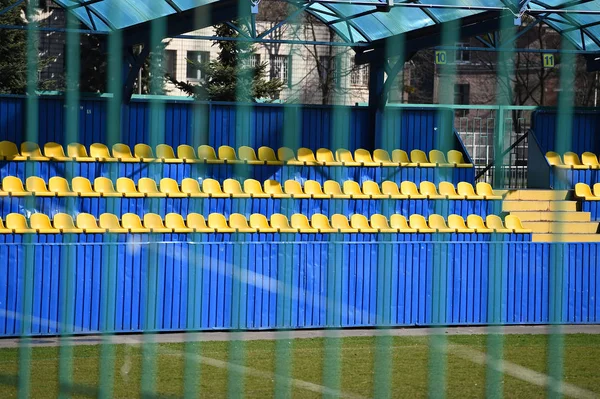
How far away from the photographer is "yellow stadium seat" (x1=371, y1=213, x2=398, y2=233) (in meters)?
13.5

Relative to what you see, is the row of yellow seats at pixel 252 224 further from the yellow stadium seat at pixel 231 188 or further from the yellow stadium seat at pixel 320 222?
the yellow stadium seat at pixel 231 188

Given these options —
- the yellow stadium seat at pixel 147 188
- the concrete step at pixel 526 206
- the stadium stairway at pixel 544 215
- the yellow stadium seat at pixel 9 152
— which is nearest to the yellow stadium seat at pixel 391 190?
the stadium stairway at pixel 544 215

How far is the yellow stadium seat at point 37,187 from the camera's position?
13047mm

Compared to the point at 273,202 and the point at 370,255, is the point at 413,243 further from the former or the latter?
the point at 273,202

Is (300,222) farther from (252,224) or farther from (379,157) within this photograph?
(379,157)

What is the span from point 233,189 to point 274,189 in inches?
24.1

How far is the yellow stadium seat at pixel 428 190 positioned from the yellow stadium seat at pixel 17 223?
6.09m

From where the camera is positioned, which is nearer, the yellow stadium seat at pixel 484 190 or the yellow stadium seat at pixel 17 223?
the yellow stadium seat at pixel 17 223

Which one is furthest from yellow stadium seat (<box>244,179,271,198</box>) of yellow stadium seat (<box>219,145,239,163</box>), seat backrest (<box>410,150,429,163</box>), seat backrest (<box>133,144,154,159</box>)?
seat backrest (<box>410,150,429,163</box>)

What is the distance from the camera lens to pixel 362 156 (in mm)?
16062

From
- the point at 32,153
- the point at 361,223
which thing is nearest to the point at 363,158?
the point at 361,223

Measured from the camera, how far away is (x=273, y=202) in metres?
13.9

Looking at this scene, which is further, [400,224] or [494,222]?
[494,222]

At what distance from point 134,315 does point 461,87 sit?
64.0ft
